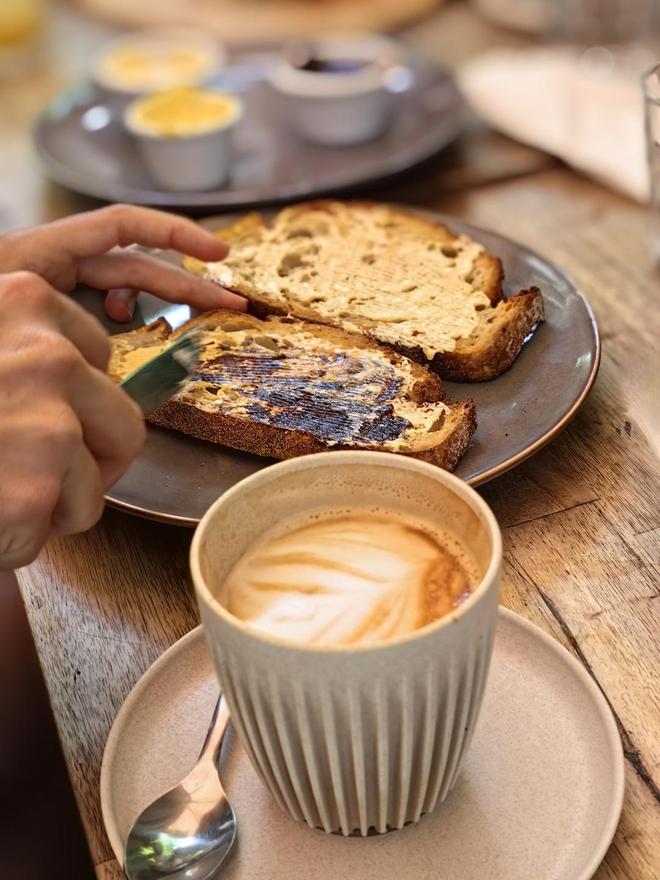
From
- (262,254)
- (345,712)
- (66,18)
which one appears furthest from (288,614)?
(66,18)

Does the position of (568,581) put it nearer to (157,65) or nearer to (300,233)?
(300,233)

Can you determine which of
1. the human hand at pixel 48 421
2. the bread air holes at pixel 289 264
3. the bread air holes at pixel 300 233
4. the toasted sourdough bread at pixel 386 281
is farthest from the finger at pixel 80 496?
the bread air holes at pixel 300 233

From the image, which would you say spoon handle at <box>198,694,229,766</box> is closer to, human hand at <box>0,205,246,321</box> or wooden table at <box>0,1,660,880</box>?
wooden table at <box>0,1,660,880</box>

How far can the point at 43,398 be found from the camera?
0.59 m

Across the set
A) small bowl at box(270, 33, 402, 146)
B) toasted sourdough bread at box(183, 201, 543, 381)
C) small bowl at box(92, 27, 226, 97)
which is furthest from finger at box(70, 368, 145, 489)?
small bowl at box(92, 27, 226, 97)

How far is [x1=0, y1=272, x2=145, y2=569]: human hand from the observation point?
587 millimetres

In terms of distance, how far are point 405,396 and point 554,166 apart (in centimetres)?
73

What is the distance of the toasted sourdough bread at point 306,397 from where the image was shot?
33.3 inches

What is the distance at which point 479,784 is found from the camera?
0.59m

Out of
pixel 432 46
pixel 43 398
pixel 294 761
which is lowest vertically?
pixel 432 46

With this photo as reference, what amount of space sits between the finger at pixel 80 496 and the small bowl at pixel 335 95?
3.40 feet

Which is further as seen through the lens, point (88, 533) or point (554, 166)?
point (554, 166)

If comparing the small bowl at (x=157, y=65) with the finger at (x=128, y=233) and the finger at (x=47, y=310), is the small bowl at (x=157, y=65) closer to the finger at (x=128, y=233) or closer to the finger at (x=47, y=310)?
the finger at (x=128, y=233)

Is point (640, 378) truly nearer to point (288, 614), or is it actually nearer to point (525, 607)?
point (525, 607)
